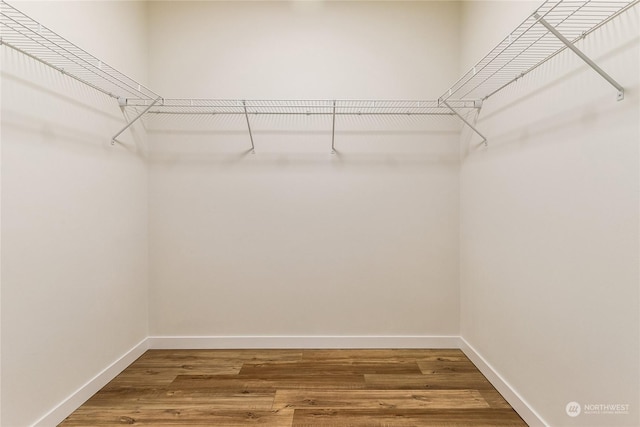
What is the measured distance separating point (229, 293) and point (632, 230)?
232 centimetres

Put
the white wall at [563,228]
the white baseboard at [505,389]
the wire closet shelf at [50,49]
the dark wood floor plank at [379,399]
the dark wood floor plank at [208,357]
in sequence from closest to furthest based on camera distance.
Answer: the white wall at [563,228]
the wire closet shelf at [50,49]
the white baseboard at [505,389]
the dark wood floor plank at [379,399]
the dark wood floor plank at [208,357]

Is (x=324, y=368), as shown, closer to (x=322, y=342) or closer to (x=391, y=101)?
(x=322, y=342)

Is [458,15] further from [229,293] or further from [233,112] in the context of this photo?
[229,293]

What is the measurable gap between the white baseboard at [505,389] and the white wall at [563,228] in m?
0.03

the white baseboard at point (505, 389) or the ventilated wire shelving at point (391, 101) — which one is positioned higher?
the ventilated wire shelving at point (391, 101)

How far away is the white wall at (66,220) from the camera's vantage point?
1485mm

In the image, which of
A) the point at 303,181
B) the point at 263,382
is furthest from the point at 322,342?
the point at 303,181

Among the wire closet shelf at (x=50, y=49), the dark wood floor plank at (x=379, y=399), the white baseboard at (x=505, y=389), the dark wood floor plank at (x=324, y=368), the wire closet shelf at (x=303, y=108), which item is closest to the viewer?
the wire closet shelf at (x=50, y=49)

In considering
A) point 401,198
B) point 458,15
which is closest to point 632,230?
point 401,198

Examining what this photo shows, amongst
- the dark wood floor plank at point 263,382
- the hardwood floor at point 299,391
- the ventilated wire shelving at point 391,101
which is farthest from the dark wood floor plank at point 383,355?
the ventilated wire shelving at point 391,101

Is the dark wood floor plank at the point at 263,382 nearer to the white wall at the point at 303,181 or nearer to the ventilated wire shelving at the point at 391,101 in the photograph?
the white wall at the point at 303,181

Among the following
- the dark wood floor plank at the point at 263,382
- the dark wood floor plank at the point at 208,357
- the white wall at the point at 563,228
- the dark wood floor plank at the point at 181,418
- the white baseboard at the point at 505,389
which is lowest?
the dark wood floor plank at the point at 181,418

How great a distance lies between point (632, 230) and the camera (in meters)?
1.15

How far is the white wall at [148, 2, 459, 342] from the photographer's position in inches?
102
